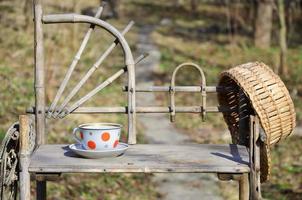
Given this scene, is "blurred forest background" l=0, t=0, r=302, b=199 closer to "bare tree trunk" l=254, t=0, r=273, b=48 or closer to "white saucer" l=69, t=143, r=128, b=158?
"bare tree trunk" l=254, t=0, r=273, b=48

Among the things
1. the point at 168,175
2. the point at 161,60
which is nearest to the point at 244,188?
the point at 168,175

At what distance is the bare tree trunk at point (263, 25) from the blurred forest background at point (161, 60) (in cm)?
3

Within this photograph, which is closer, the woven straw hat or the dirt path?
the woven straw hat

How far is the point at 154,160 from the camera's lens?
3338mm

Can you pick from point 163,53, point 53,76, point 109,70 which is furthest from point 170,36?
point 53,76

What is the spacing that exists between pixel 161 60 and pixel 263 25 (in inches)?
141

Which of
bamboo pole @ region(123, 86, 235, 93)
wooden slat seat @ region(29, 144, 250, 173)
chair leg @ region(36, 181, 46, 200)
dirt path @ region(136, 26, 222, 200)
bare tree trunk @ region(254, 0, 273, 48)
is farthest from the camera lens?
bare tree trunk @ region(254, 0, 273, 48)

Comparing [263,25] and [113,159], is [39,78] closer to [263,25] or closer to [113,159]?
[113,159]

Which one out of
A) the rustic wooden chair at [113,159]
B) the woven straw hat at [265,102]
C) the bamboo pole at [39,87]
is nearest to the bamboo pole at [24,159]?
the rustic wooden chair at [113,159]

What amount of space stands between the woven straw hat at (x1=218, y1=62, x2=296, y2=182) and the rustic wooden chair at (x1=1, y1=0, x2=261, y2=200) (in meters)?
0.13

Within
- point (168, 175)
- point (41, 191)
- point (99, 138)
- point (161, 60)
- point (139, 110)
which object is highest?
point (161, 60)

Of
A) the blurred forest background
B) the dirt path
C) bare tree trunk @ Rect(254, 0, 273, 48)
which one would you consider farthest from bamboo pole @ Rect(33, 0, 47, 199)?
bare tree trunk @ Rect(254, 0, 273, 48)

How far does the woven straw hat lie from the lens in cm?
367

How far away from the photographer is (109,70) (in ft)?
43.1
